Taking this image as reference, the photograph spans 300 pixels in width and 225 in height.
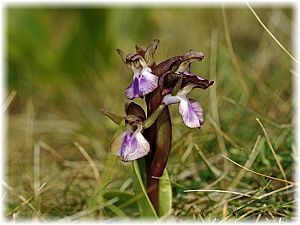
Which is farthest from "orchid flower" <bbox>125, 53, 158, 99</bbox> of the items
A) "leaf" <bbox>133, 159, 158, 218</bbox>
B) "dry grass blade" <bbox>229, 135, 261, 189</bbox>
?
"dry grass blade" <bbox>229, 135, 261, 189</bbox>

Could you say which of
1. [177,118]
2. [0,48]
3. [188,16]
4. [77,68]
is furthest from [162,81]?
[188,16]

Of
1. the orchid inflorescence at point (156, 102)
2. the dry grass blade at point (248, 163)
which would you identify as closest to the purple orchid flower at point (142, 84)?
the orchid inflorescence at point (156, 102)

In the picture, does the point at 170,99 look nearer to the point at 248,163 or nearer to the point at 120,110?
the point at 248,163

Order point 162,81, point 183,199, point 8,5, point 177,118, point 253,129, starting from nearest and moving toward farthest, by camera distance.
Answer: point 162,81, point 183,199, point 253,129, point 177,118, point 8,5

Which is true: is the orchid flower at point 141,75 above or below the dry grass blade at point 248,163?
above

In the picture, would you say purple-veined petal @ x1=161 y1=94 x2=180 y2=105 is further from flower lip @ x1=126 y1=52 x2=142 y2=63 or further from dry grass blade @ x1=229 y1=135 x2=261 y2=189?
dry grass blade @ x1=229 y1=135 x2=261 y2=189

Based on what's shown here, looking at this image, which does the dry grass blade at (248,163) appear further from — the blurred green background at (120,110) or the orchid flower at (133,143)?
the orchid flower at (133,143)

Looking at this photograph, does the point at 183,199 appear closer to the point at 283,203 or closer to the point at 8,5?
the point at 283,203
